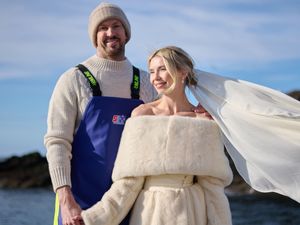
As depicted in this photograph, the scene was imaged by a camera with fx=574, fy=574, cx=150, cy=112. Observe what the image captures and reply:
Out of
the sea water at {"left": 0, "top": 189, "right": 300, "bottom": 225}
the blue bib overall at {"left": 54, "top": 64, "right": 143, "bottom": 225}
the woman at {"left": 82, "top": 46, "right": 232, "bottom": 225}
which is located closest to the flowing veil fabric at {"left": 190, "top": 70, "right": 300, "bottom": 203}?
the woman at {"left": 82, "top": 46, "right": 232, "bottom": 225}

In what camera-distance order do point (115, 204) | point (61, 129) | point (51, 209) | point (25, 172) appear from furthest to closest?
1. point (25, 172)
2. point (51, 209)
3. point (61, 129)
4. point (115, 204)

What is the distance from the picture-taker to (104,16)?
3998mm

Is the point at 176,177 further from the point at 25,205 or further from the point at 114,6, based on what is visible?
the point at 25,205

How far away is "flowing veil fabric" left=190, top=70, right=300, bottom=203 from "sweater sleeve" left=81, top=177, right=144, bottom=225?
0.66 metres

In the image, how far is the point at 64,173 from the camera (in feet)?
12.2

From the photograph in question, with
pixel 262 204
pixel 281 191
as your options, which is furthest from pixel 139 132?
pixel 262 204

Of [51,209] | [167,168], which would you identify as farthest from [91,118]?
[51,209]

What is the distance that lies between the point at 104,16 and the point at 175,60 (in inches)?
29.0

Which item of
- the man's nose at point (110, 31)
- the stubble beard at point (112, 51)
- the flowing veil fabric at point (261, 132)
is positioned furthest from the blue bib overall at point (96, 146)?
the flowing veil fabric at point (261, 132)

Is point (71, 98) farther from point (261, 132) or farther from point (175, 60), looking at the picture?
point (261, 132)

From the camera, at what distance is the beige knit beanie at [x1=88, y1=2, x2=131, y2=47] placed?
158 inches

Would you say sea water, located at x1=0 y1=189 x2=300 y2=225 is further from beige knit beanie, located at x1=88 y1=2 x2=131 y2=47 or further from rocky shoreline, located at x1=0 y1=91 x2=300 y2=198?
beige knit beanie, located at x1=88 y1=2 x2=131 y2=47

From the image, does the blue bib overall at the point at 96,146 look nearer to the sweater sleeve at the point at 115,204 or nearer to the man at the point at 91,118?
the man at the point at 91,118

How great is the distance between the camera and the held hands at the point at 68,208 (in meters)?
3.59
